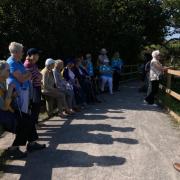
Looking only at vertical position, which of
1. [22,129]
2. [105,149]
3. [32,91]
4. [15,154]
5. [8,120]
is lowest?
[105,149]

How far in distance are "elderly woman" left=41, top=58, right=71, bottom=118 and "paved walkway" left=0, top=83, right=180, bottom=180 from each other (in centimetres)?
50

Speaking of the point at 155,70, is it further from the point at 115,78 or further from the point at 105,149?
the point at 105,149

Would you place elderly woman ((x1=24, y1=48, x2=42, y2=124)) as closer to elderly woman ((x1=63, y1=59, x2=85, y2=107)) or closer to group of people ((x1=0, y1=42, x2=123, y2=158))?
group of people ((x1=0, y1=42, x2=123, y2=158))

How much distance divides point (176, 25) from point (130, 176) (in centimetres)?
3497

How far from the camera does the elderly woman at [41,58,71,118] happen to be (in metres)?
10.4

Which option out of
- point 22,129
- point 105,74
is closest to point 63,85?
point 22,129

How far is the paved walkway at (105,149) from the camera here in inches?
242

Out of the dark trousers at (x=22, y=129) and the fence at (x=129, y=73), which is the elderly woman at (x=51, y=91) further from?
the fence at (x=129, y=73)

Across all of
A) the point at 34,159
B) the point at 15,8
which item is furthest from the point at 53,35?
the point at 34,159

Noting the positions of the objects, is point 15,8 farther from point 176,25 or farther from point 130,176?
point 176,25

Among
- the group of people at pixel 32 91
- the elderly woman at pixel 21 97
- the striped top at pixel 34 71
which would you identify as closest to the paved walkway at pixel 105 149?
Result: the elderly woman at pixel 21 97

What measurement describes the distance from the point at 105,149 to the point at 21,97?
1.79 meters

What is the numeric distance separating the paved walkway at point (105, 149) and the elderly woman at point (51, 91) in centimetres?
50

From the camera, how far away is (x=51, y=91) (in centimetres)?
1075
